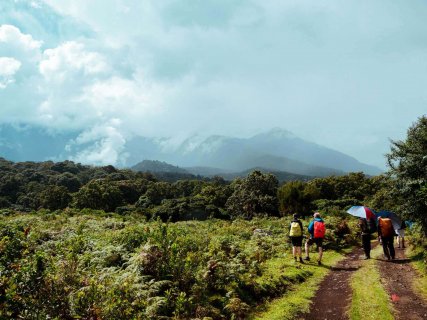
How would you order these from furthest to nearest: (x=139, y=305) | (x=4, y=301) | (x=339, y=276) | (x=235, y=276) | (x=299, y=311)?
(x=339, y=276)
(x=235, y=276)
(x=299, y=311)
(x=139, y=305)
(x=4, y=301)

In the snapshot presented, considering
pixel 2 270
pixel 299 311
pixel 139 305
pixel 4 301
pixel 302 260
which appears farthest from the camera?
pixel 302 260

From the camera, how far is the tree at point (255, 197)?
71.1 meters

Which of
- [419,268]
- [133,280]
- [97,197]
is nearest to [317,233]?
[419,268]

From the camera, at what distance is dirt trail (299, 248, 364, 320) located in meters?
10.2

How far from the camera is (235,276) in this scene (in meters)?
11.7

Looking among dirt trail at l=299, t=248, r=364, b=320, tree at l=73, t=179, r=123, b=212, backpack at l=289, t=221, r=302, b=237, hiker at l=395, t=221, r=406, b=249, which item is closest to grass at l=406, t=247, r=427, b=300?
hiker at l=395, t=221, r=406, b=249

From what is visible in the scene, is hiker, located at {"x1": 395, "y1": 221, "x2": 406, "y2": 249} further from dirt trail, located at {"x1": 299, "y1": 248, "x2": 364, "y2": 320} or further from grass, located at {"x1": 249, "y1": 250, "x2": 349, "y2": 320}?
dirt trail, located at {"x1": 299, "y1": 248, "x2": 364, "y2": 320}

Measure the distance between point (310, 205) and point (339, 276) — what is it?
53282 mm

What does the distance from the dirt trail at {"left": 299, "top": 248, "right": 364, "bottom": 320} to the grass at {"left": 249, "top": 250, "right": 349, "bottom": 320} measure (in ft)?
0.77

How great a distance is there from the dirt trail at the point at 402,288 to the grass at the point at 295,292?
7.72 feet

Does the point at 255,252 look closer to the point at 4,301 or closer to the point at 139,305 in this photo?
the point at 139,305

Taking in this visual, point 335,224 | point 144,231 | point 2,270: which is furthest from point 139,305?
point 335,224

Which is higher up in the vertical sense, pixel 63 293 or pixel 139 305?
pixel 63 293

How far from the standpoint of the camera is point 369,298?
1116cm
